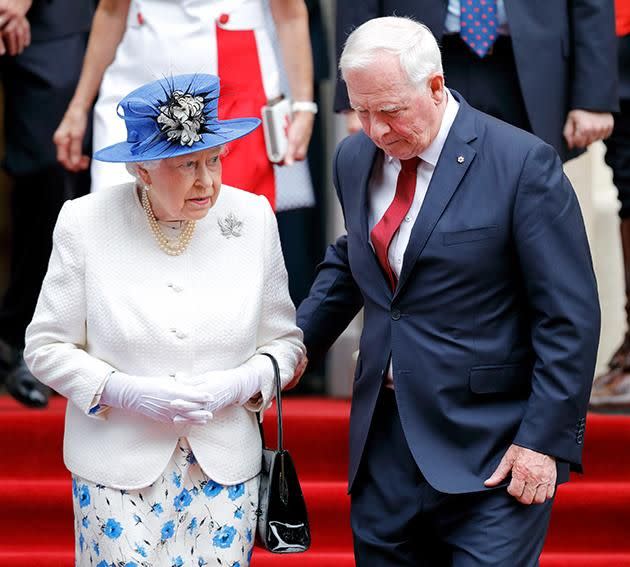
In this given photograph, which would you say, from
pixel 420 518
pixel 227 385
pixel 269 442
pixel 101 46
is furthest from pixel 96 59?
pixel 420 518

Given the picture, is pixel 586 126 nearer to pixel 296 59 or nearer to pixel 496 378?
pixel 296 59

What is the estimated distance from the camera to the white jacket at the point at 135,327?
3.21 metres

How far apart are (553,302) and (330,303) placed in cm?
65

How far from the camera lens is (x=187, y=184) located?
320 centimetres

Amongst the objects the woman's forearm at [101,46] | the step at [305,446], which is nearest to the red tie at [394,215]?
the woman's forearm at [101,46]

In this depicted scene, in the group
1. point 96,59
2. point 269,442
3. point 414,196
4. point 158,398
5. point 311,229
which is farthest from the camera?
point 311,229

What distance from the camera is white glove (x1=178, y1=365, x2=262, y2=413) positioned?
125 inches

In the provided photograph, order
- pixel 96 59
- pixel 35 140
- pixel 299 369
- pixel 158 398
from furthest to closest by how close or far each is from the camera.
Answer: pixel 35 140 < pixel 96 59 < pixel 299 369 < pixel 158 398

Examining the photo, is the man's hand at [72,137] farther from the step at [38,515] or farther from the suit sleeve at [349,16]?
the step at [38,515]

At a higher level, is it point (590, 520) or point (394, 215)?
point (394, 215)

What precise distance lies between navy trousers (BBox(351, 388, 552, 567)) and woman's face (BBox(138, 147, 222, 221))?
0.61m

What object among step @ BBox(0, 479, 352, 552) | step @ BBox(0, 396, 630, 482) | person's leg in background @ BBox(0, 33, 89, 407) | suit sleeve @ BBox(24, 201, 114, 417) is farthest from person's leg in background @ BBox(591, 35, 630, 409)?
suit sleeve @ BBox(24, 201, 114, 417)

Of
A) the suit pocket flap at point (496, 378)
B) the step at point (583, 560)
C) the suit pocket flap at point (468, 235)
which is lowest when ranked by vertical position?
the step at point (583, 560)

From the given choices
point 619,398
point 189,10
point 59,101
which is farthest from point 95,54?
point 619,398
